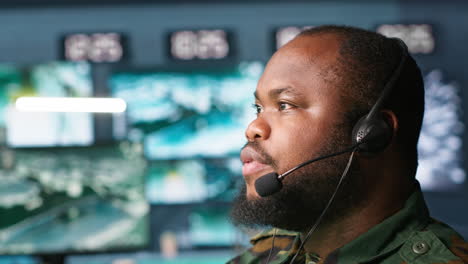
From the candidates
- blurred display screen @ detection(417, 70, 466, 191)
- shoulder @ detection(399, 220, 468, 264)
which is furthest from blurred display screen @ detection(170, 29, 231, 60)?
shoulder @ detection(399, 220, 468, 264)

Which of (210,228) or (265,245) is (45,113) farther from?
(265,245)

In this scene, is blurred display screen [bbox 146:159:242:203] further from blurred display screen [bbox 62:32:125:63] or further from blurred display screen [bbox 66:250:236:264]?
blurred display screen [bbox 62:32:125:63]

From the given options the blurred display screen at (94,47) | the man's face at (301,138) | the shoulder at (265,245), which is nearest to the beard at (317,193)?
the man's face at (301,138)

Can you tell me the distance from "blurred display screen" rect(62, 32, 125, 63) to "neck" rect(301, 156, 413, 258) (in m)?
2.03

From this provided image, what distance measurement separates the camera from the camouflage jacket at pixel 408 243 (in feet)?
2.24

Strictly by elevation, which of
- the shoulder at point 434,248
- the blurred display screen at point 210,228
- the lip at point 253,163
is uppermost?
the blurred display screen at point 210,228

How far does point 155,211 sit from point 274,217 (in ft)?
6.00

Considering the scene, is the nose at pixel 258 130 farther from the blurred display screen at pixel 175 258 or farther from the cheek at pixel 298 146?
the blurred display screen at pixel 175 258

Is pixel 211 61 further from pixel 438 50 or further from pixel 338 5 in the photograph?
pixel 438 50

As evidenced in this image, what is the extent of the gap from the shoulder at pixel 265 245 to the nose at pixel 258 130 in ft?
0.68

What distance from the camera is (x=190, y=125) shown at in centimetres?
238

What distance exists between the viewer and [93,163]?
73.1 inches

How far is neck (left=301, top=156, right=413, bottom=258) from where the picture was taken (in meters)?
0.73

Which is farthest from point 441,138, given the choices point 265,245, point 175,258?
point 265,245
